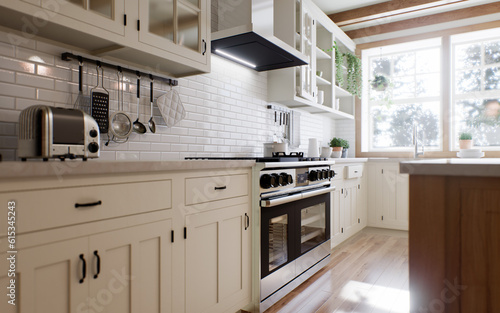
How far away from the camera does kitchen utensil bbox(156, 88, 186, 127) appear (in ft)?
7.62

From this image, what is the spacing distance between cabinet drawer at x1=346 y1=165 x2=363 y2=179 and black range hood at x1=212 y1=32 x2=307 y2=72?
1432 millimetres

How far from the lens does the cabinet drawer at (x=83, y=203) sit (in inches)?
43.3

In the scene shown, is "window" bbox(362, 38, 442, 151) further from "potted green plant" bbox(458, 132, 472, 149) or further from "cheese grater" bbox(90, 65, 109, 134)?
"cheese grater" bbox(90, 65, 109, 134)

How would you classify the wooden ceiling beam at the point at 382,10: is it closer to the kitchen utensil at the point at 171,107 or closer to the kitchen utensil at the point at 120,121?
the kitchen utensil at the point at 171,107

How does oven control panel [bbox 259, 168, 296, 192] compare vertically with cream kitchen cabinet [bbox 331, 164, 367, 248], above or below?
above

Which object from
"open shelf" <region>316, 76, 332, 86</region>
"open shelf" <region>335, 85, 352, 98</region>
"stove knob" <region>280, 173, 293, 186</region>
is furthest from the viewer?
"open shelf" <region>335, 85, 352, 98</region>

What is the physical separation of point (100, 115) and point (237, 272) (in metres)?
1.23

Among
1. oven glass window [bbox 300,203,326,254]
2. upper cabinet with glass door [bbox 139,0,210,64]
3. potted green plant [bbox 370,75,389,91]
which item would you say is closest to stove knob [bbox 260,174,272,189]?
oven glass window [bbox 300,203,326,254]

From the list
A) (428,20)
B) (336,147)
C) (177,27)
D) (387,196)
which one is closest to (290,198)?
(177,27)

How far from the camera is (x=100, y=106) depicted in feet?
6.27

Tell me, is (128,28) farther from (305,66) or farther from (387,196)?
(387,196)

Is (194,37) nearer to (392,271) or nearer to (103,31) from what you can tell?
(103,31)

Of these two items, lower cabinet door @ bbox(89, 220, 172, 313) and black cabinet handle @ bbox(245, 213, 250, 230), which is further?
black cabinet handle @ bbox(245, 213, 250, 230)

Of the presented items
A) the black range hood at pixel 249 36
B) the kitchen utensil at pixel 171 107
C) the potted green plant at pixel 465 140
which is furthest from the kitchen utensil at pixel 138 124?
the potted green plant at pixel 465 140
